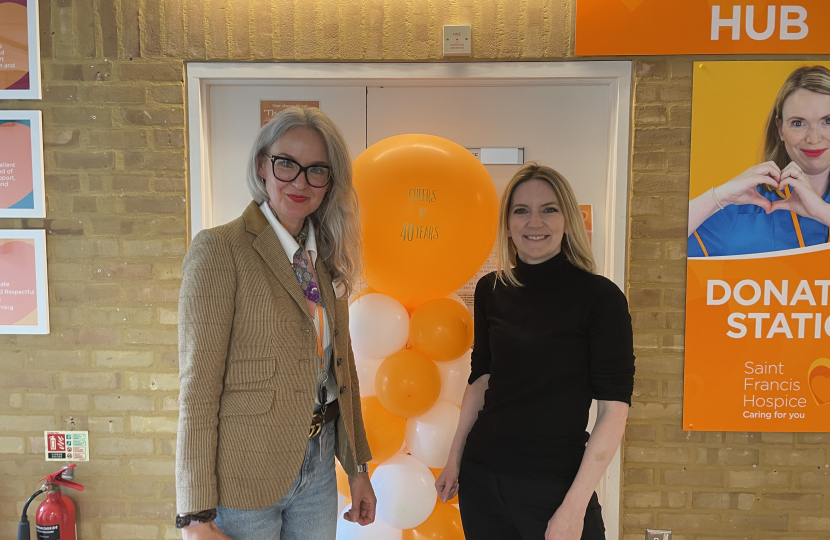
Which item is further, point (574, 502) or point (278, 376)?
point (574, 502)

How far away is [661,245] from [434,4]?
1.34 metres

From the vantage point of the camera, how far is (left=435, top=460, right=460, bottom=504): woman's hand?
5.22 feet

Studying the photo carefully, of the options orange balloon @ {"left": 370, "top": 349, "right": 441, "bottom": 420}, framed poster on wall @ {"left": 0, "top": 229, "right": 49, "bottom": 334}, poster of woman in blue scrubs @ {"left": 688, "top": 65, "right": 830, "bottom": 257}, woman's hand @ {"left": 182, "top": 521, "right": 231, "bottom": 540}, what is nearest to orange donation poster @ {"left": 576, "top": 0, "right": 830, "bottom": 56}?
poster of woman in blue scrubs @ {"left": 688, "top": 65, "right": 830, "bottom": 257}

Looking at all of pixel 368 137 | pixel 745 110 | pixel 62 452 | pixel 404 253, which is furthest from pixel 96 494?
pixel 745 110

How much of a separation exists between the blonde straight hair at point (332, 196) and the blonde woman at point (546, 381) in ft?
1.41

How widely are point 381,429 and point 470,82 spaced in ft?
4.65

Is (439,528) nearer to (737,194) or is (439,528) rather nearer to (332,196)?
(332,196)

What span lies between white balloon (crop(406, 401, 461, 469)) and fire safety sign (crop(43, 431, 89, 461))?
1.49 m

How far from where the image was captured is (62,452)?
225 centimetres

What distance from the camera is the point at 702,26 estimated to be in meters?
2.04


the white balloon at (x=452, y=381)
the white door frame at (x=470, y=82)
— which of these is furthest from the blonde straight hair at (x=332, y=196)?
the white door frame at (x=470, y=82)

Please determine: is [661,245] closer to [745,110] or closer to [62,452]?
[745,110]

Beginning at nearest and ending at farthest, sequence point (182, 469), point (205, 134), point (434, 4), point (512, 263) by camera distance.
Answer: point (182, 469) < point (512, 263) < point (434, 4) < point (205, 134)

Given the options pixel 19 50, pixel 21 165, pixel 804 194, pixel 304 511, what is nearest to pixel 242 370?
pixel 304 511
